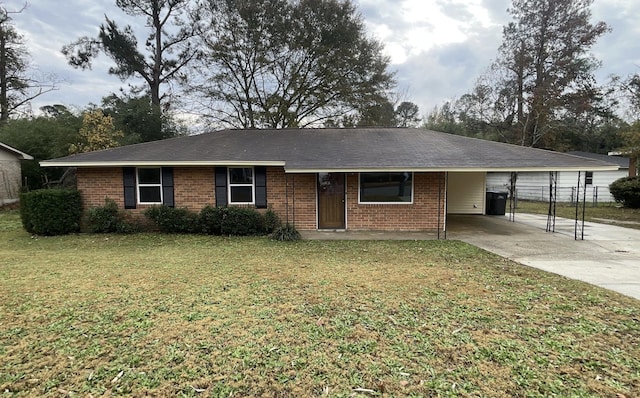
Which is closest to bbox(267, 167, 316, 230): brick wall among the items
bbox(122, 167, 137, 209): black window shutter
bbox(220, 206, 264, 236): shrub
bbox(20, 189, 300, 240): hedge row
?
bbox(20, 189, 300, 240): hedge row

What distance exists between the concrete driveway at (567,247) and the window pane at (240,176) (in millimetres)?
6482

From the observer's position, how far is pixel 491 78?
26.8 m

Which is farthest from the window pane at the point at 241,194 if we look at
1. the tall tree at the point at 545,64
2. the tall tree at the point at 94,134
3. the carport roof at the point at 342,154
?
the tall tree at the point at 545,64

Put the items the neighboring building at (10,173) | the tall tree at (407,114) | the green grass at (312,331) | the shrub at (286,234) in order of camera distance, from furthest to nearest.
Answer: the tall tree at (407,114) < the neighboring building at (10,173) < the shrub at (286,234) < the green grass at (312,331)

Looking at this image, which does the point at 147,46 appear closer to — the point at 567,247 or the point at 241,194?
the point at 241,194

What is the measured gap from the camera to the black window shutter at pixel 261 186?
10.2 meters

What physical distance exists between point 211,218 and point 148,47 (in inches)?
823

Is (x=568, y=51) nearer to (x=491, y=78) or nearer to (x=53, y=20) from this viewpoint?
(x=491, y=78)

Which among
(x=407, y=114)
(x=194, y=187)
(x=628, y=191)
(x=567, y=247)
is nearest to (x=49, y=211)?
(x=194, y=187)

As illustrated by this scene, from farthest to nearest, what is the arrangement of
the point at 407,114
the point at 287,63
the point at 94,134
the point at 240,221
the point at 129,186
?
the point at 407,114 → the point at 287,63 → the point at 94,134 → the point at 129,186 → the point at 240,221

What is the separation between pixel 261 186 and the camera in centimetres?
1023

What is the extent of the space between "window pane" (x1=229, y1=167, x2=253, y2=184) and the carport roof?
1.80ft

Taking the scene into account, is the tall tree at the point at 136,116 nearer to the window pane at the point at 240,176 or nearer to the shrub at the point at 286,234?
the window pane at the point at 240,176

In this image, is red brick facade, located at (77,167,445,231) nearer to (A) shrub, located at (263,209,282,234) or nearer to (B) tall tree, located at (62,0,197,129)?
(A) shrub, located at (263,209,282,234)
